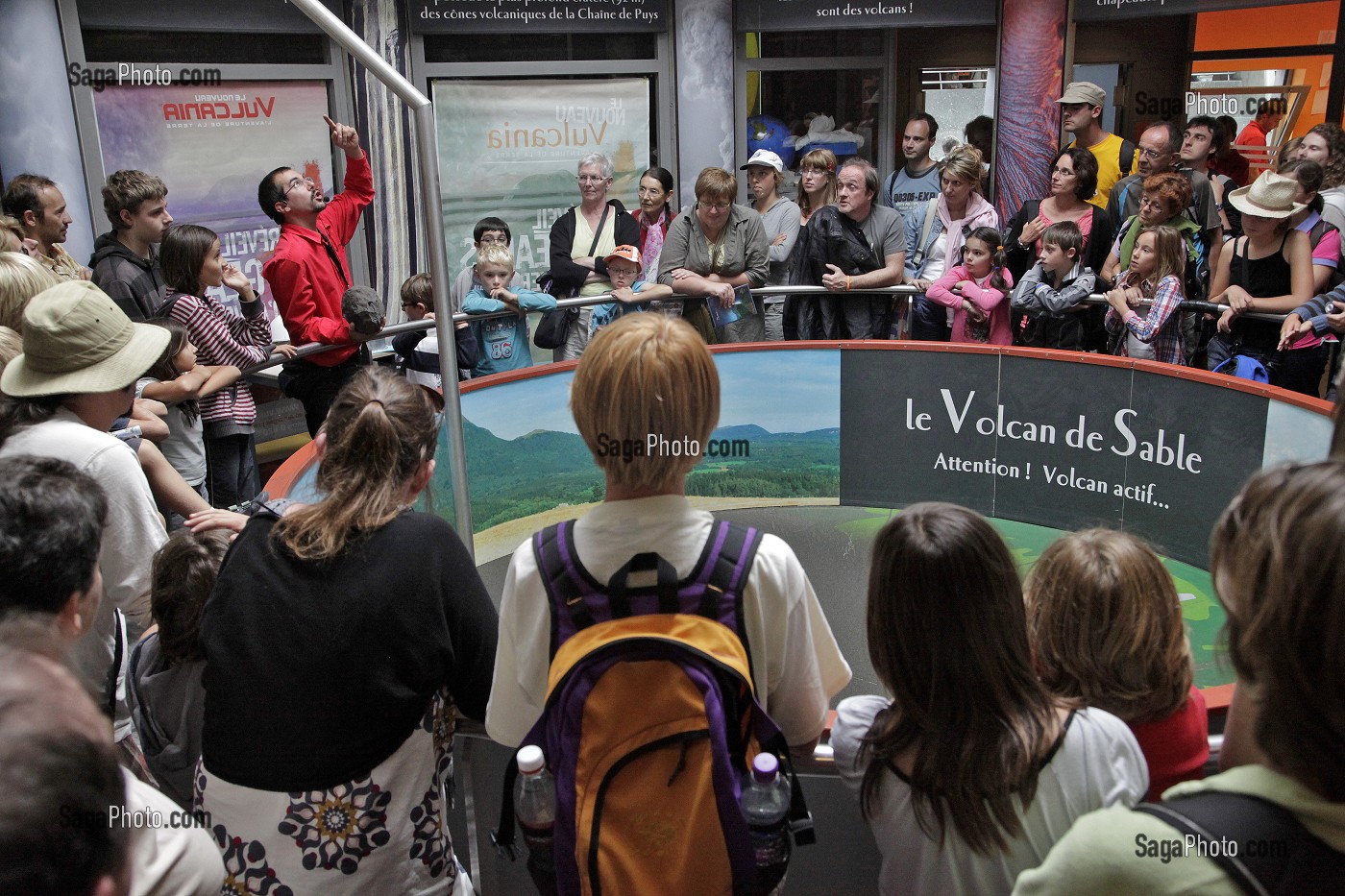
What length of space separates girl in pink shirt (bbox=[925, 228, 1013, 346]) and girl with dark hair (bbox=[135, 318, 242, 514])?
15.0 feet

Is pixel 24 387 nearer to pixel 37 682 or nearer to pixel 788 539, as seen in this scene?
pixel 37 682

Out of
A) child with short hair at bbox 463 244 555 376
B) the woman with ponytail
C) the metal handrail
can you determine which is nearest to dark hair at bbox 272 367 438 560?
the woman with ponytail

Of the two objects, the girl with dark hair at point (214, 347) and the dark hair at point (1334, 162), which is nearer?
the girl with dark hair at point (214, 347)

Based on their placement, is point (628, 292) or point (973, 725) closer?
point (973, 725)

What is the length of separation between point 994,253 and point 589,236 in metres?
2.74

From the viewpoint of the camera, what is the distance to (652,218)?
→ 27.2 feet

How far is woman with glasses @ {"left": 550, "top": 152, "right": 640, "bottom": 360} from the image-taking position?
7668 mm

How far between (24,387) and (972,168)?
6.37 m

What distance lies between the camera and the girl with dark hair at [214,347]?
4977 millimetres

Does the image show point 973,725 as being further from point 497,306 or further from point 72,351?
point 497,306

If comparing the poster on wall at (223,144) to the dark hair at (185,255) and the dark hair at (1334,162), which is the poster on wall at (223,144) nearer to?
the dark hair at (185,255)

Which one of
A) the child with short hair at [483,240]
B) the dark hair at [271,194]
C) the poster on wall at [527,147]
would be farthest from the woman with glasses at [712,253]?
the poster on wall at [527,147]

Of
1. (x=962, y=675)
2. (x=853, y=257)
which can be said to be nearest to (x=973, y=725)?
(x=962, y=675)

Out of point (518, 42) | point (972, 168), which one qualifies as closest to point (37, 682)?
point (972, 168)
